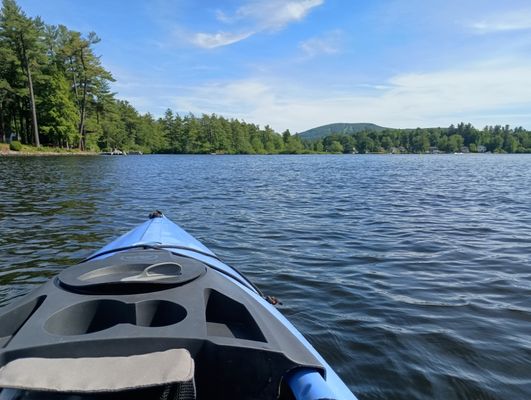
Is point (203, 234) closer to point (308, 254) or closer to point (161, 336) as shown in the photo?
point (308, 254)

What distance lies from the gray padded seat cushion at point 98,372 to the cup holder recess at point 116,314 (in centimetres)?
51

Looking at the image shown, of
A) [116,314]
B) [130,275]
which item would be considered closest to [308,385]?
[116,314]

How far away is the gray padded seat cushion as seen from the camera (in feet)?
5.28

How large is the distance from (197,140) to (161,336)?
114541mm

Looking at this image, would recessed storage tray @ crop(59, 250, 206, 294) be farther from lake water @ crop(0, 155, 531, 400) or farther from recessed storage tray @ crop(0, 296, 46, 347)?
A: lake water @ crop(0, 155, 531, 400)

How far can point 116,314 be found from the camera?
95.4 inches

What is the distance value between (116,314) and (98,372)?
2.43 ft

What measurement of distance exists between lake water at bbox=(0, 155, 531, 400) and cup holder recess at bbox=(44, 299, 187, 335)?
189cm

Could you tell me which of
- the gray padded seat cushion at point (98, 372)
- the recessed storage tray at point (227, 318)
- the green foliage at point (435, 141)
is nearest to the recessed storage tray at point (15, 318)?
the gray padded seat cushion at point (98, 372)

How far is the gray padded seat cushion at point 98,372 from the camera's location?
5.28 ft

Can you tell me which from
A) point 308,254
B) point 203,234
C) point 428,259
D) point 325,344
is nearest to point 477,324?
point 325,344

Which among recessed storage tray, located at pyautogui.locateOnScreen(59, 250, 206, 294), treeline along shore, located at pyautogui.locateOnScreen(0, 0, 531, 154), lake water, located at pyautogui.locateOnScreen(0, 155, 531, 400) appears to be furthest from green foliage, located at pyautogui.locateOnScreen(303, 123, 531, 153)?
recessed storage tray, located at pyautogui.locateOnScreen(59, 250, 206, 294)

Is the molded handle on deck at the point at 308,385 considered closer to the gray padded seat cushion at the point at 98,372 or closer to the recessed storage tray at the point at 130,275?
the gray padded seat cushion at the point at 98,372

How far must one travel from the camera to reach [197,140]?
11350cm
